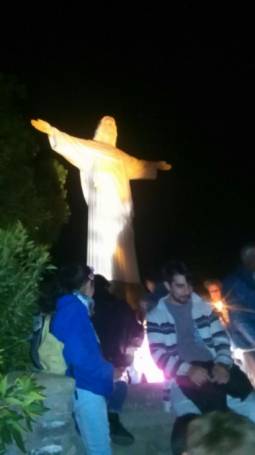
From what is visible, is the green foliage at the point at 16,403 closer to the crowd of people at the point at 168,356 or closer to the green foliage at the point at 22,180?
the crowd of people at the point at 168,356

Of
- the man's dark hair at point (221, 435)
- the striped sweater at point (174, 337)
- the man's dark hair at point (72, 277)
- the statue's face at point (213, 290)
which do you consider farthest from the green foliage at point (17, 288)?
the statue's face at point (213, 290)

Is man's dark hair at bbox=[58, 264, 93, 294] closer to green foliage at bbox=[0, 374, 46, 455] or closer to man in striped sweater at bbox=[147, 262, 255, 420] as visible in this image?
man in striped sweater at bbox=[147, 262, 255, 420]

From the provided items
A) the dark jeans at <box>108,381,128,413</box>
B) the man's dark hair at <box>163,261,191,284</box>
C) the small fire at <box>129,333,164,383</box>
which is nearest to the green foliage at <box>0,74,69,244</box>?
the small fire at <box>129,333,164,383</box>

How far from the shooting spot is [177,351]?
15.9 feet

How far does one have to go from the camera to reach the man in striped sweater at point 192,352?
470cm

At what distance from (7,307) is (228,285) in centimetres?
249

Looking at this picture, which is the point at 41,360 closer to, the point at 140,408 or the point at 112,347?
the point at 112,347

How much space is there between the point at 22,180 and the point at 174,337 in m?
12.5

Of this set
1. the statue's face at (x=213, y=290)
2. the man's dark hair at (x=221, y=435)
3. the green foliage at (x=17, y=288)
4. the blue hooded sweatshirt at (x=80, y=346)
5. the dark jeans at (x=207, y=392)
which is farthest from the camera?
the statue's face at (x=213, y=290)

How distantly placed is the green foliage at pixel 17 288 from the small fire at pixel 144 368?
296 cm

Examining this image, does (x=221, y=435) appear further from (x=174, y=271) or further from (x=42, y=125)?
(x=42, y=125)

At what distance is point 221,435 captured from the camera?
6.77ft

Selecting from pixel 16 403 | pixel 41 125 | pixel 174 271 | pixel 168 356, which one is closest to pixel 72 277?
pixel 174 271

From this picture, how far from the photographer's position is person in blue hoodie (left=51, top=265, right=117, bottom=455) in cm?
454
